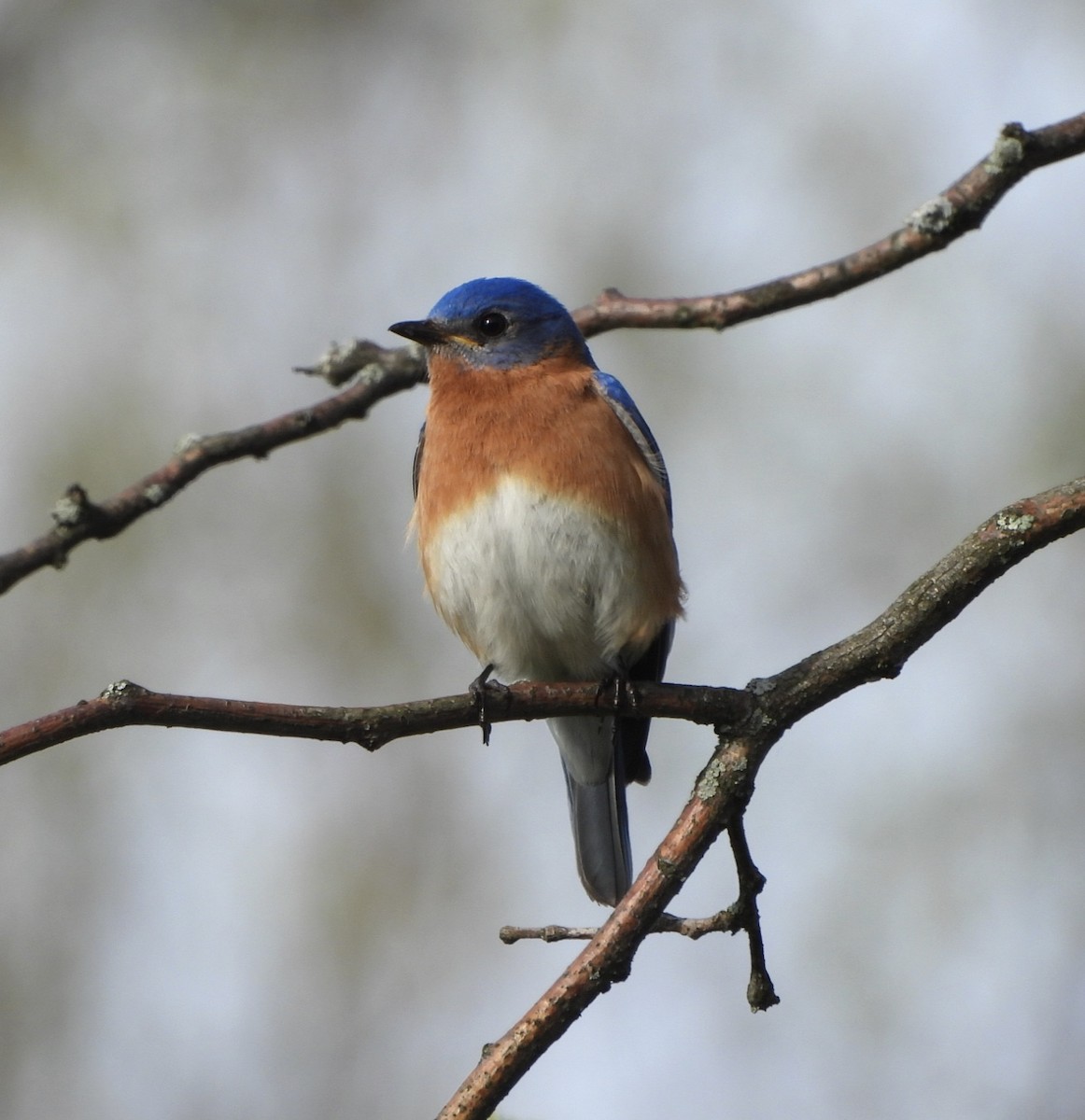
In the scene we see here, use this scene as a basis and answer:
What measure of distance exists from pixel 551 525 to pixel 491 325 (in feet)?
3.97

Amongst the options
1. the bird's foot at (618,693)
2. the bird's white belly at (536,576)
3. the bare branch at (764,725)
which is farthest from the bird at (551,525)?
the bare branch at (764,725)

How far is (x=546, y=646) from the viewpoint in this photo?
5.29m

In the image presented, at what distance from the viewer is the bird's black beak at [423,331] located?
565 cm

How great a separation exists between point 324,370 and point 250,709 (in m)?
2.70

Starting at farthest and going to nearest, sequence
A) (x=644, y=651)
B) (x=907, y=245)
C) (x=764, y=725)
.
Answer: (x=644, y=651), (x=907, y=245), (x=764, y=725)

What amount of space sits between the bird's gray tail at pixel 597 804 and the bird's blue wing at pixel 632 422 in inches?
39.8

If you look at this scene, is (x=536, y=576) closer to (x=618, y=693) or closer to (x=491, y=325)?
(x=618, y=693)

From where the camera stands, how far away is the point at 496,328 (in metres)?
5.77

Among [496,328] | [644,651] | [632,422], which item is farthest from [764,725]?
[496,328]

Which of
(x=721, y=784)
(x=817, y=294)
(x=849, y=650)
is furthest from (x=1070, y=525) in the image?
(x=817, y=294)

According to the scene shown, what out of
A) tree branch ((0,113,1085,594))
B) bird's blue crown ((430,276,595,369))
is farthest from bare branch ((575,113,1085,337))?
bird's blue crown ((430,276,595,369))

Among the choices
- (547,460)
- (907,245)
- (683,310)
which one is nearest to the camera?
(907,245)

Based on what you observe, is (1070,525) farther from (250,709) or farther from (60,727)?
(60,727)

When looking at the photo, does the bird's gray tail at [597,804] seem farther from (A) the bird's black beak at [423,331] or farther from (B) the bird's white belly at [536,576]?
(A) the bird's black beak at [423,331]
